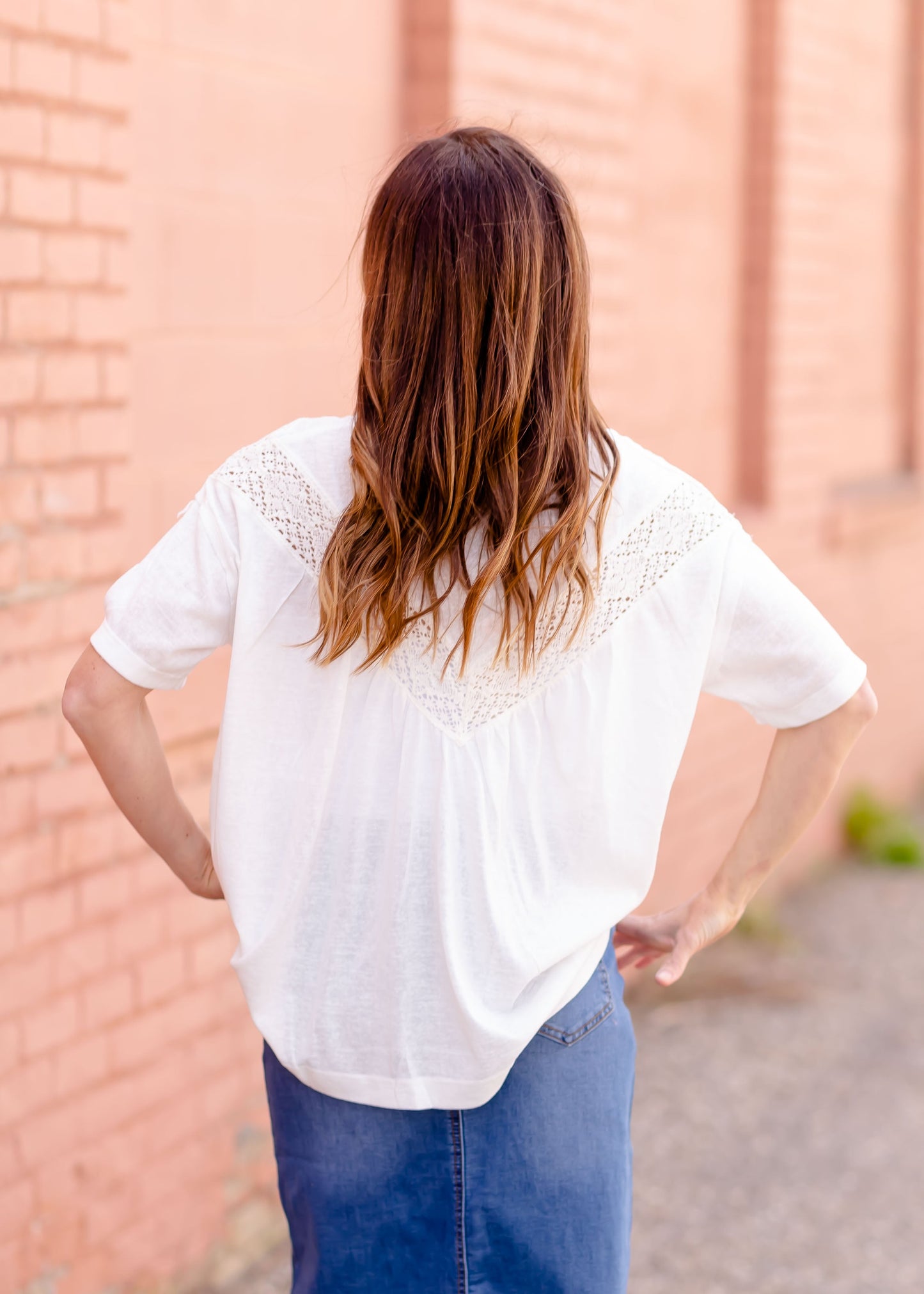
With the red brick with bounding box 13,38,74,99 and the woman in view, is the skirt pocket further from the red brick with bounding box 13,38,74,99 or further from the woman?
the red brick with bounding box 13,38,74,99

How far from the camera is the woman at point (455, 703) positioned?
4.89ft

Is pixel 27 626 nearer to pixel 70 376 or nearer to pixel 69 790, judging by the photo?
pixel 69 790

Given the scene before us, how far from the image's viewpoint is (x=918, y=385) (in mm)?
7113

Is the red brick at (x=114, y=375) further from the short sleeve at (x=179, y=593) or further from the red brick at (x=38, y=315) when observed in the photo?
the short sleeve at (x=179, y=593)

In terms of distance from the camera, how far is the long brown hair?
1.47 meters

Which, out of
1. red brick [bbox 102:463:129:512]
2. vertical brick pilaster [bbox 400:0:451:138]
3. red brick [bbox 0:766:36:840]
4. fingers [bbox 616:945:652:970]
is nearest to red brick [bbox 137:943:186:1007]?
red brick [bbox 0:766:36:840]

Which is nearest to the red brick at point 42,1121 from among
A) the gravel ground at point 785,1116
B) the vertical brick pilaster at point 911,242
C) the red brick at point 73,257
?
the gravel ground at point 785,1116

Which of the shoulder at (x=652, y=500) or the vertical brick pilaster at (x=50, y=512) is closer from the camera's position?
the shoulder at (x=652, y=500)

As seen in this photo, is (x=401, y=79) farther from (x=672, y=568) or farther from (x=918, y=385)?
(x=918, y=385)

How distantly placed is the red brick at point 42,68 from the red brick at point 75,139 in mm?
41

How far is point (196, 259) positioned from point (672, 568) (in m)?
1.83

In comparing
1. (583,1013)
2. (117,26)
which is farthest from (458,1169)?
(117,26)

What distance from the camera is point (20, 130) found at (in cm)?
239

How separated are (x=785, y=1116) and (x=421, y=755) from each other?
2975 millimetres
